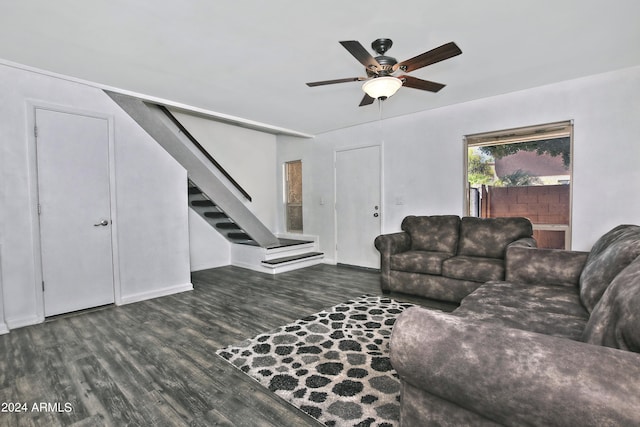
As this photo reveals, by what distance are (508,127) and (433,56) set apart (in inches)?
89.5

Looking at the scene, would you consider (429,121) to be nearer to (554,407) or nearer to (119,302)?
(554,407)

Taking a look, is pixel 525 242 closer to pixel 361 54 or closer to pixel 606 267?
pixel 606 267

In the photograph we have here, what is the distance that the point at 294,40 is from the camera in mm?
2443

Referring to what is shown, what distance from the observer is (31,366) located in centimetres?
217

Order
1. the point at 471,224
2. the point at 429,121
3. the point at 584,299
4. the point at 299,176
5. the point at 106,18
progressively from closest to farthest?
the point at 584,299, the point at 106,18, the point at 471,224, the point at 429,121, the point at 299,176

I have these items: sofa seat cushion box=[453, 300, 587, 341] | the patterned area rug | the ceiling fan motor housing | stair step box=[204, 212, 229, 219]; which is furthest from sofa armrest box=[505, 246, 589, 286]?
stair step box=[204, 212, 229, 219]

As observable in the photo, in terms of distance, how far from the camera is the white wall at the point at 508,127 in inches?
123

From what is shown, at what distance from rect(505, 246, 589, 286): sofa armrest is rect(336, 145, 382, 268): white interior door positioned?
2.51m

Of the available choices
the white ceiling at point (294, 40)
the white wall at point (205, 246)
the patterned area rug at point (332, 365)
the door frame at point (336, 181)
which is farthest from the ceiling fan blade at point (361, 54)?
the white wall at point (205, 246)

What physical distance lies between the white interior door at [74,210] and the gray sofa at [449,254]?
328 cm

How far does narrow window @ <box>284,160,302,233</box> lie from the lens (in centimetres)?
689

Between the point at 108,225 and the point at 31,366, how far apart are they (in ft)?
→ 5.27

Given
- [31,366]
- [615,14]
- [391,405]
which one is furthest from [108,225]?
[615,14]

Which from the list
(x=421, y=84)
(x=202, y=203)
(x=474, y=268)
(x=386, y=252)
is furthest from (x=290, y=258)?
(x=421, y=84)
